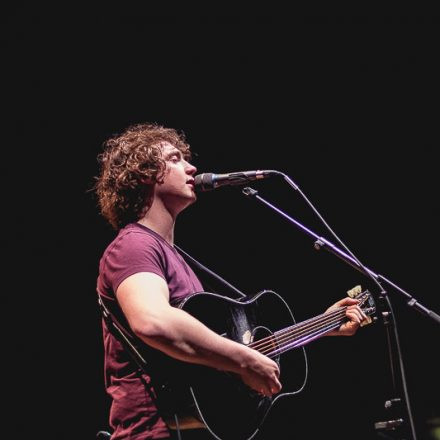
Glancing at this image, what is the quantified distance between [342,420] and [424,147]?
2178 mm

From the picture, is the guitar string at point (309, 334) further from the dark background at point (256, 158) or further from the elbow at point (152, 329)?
the dark background at point (256, 158)

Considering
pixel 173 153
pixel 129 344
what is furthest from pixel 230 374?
pixel 173 153

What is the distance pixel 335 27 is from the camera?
170 inches

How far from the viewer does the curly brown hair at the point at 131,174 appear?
2.64m

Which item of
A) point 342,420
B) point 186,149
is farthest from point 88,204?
point 342,420

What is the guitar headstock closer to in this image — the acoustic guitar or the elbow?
the acoustic guitar

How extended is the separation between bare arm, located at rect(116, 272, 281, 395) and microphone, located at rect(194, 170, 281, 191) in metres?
0.72

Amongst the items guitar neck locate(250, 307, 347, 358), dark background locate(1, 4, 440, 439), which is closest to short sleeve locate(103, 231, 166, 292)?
guitar neck locate(250, 307, 347, 358)

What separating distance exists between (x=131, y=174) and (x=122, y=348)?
93 centimetres

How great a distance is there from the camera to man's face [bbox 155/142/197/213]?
2.62m

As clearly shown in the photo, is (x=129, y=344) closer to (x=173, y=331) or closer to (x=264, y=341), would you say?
(x=173, y=331)

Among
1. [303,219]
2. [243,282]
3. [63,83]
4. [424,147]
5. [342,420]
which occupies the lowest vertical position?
[342,420]

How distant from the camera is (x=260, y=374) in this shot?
2.02 meters

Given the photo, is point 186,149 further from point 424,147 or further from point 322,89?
point 424,147
